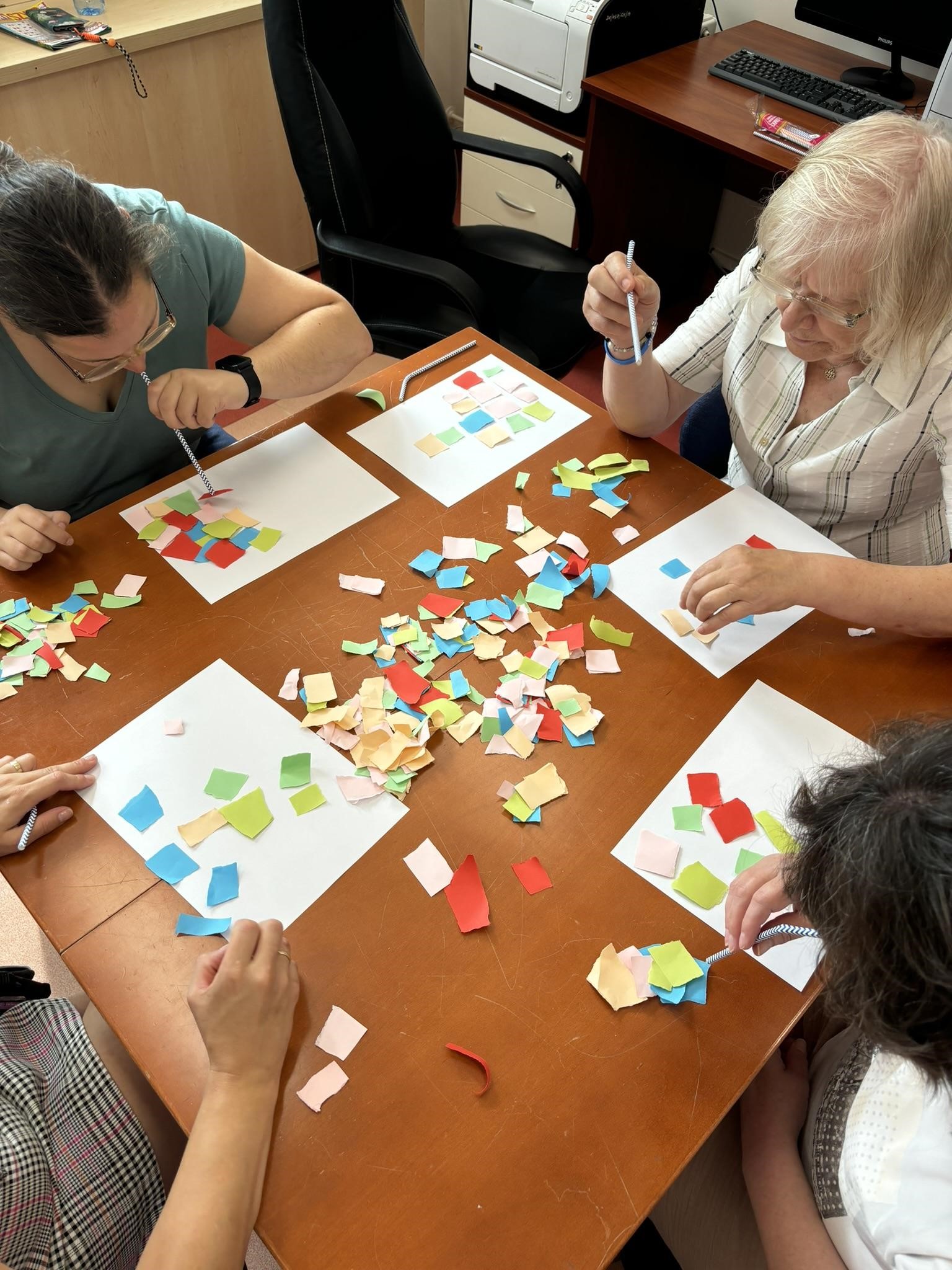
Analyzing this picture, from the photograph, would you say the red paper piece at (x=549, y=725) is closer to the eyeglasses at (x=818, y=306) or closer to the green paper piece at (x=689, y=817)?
the green paper piece at (x=689, y=817)

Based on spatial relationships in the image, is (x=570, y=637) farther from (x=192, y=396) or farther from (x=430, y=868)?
(x=192, y=396)

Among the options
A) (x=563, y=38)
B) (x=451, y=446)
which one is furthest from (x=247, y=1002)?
(x=563, y=38)

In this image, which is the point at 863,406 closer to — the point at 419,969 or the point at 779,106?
the point at 419,969

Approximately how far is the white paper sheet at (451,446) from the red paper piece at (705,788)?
0.56 meters

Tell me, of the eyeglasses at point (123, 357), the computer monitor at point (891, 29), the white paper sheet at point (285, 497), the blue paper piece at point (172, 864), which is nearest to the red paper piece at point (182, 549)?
the white paper sheet at point (285, 497)

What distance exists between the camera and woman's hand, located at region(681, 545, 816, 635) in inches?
45.4

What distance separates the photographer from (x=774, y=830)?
101 centimetres

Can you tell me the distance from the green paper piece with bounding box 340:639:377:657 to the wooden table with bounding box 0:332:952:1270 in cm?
1

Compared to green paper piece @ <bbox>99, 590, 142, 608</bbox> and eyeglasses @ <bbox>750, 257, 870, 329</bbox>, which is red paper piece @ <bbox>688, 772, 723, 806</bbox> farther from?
green paper piece @ <bbox>99, 590, 142, 608</bbox>


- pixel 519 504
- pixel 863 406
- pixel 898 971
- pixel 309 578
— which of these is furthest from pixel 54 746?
pixel 863 406

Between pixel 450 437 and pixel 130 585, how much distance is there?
1.81 ft

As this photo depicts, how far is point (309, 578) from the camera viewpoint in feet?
4.05

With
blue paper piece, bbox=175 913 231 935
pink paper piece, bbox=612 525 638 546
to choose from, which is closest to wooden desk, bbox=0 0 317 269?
pink paper piece, bbox=612 525 638 546

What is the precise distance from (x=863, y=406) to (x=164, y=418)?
104cm
